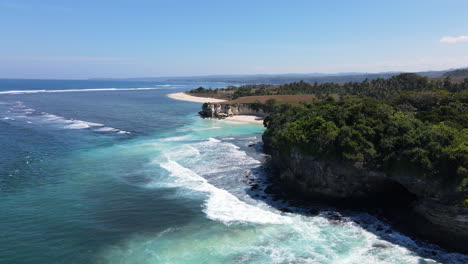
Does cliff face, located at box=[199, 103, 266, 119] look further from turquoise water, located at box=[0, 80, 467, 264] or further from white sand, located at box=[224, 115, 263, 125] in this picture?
turquoise water, located at box=[0, 80, 467, 264]

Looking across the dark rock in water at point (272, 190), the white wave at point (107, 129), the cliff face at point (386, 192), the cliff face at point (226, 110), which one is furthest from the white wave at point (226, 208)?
the cliff face at point (226, 110)

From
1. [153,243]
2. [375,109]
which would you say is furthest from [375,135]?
[153,243]

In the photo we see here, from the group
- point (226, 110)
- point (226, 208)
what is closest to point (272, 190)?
point (226, 208)

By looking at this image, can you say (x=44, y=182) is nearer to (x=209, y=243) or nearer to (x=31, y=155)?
(x=31, y=155)

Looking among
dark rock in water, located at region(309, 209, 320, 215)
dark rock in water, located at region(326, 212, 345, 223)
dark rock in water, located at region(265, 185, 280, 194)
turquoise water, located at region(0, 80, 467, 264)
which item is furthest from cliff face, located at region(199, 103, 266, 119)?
dark rock in water, located at region(326, 212, 345, 223)

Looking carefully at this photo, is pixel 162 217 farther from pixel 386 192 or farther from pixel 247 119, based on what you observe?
pixel 247 119

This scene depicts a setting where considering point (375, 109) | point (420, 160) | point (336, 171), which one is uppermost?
point (375, 109)
